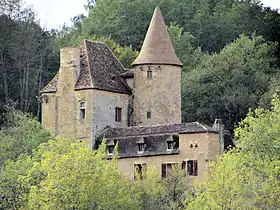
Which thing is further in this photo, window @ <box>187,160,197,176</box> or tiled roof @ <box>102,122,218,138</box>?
tiled roof @ <box>102,122,218,138</box>

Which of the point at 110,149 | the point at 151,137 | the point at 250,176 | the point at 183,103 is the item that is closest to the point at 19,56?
the point at 183,103

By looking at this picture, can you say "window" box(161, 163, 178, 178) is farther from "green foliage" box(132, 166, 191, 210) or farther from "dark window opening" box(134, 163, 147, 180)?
"green foliage" box(132, 166, 191, 210)

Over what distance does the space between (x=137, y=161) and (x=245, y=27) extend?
3973 centimetres

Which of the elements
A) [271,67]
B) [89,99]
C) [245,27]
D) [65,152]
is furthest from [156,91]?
[245,27]

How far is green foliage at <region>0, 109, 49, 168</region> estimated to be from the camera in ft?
275

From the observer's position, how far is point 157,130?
83438 millimetres

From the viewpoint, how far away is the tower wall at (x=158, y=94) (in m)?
88.2

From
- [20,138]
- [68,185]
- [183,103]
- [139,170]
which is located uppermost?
[183,103]

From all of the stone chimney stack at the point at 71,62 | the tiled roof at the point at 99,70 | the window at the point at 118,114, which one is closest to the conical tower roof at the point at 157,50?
the tiled roof at the point at 99,70

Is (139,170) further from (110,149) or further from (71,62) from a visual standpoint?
(71,62)

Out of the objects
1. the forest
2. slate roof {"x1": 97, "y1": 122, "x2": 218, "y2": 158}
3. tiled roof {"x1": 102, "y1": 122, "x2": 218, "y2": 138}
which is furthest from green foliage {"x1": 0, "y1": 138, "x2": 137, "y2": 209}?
tiled roof {"x1": 102, "y1": 122, "x2": 218, "y2": 138}

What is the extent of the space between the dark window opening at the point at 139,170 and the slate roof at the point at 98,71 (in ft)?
23.0

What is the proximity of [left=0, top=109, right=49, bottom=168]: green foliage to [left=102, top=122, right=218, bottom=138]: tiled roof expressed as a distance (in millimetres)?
4737

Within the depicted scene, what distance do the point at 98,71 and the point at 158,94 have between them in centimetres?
451
